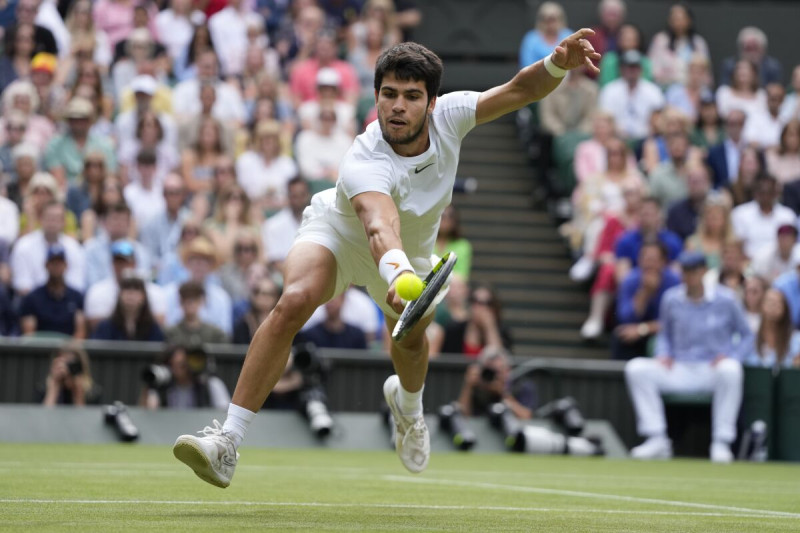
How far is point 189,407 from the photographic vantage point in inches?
512

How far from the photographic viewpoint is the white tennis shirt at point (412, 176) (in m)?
6.54

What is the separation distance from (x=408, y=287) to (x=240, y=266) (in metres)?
9.10

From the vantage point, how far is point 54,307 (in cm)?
1348

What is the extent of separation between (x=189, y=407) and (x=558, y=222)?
681cm

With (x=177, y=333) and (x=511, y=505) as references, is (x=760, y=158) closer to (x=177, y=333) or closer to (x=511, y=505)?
(x=177, y=333)

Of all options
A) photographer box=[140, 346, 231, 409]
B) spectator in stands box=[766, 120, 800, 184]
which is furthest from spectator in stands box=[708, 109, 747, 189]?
photographer box=[140, 346, 231, 409]

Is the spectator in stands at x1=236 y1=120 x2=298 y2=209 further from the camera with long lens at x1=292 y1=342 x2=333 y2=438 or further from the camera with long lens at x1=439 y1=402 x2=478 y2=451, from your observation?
the camera with long lens at x1=439 y1=402 x2=478 y2=451

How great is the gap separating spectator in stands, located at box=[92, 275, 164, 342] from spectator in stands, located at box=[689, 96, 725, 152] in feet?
25.3

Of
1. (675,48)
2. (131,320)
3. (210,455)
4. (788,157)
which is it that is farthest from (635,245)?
(210,455)

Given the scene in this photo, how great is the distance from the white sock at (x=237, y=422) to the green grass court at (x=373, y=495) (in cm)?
32

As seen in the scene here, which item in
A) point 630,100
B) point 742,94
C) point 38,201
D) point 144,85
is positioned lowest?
point 38,201

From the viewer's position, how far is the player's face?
21.5 ft

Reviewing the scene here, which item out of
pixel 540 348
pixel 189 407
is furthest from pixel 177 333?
A: pixel 540 348

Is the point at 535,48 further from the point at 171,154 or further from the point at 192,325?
the point at 192,325
